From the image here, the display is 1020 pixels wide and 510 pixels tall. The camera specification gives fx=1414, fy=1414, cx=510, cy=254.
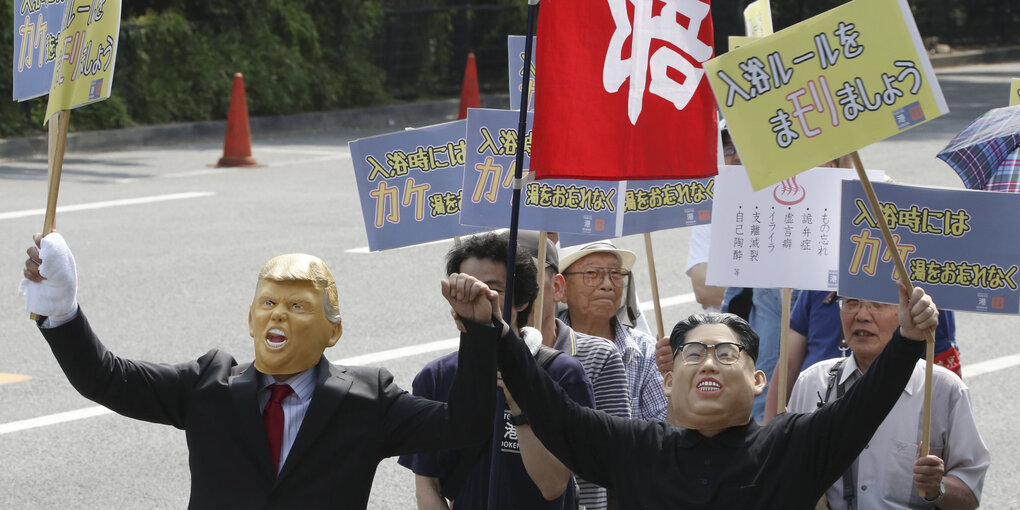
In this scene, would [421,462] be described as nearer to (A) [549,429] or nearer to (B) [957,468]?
(A) [549,429]

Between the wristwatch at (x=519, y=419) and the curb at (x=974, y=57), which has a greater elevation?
the wristwatch at (x=519, y=419)

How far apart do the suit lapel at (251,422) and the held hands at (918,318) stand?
5.24 feet

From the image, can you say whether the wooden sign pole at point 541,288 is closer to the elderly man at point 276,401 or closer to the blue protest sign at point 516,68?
the elderly man at point 276,401

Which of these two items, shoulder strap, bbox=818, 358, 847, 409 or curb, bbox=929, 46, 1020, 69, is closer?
shoulder strap, bbox=818, 358, 847, 409

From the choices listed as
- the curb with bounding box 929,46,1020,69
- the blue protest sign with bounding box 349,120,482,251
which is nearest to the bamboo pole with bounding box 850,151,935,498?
the blue protest sign with bounding box 349,120,482,251

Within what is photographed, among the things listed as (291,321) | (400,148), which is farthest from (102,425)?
(291,321)

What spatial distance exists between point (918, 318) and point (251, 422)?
1.66m

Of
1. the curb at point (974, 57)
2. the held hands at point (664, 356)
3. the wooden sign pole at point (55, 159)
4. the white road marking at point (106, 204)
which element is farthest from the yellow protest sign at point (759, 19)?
the curb at point (974, 57)

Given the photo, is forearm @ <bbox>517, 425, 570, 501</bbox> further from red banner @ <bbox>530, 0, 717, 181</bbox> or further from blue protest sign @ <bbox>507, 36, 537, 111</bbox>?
blue protest sign @ <bbox>507, 36, 537, 111</bbox>

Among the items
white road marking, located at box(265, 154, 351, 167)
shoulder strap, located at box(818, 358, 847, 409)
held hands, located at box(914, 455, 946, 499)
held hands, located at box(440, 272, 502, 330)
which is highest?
held hands, located at box(440, 272, 502, 330)

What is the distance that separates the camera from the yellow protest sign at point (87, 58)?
12.9 ft

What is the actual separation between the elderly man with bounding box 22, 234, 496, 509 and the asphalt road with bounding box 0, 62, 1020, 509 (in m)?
0.16

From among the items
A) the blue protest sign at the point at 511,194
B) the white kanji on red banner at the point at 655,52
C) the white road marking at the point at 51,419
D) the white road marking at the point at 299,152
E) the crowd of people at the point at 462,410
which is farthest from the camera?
the white road marking at the point at 299,152

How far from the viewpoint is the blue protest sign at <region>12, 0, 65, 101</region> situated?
13.7 feet
